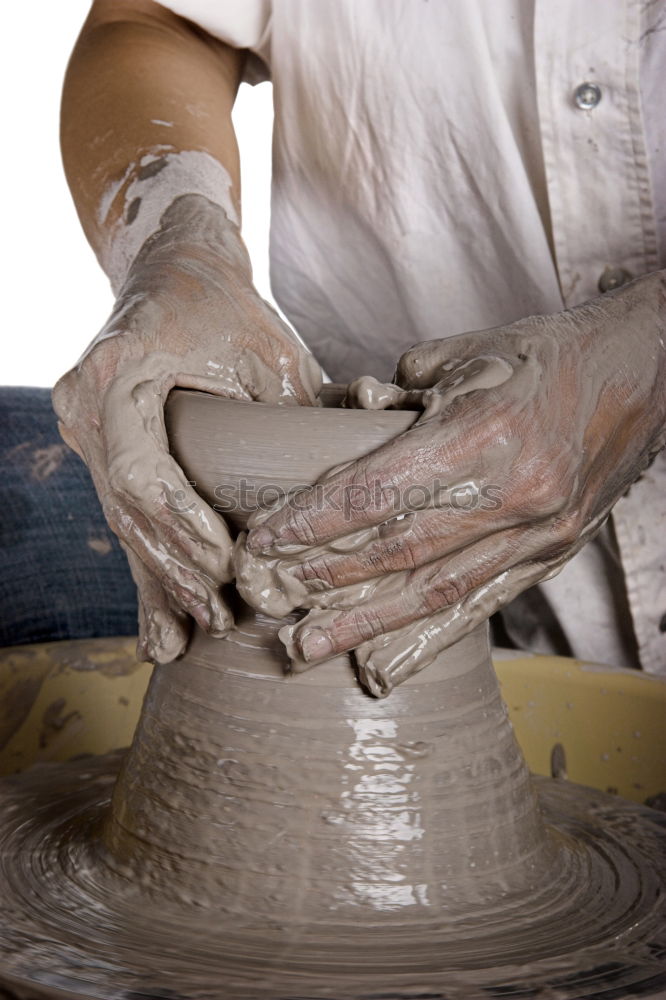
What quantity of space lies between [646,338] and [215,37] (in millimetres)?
870

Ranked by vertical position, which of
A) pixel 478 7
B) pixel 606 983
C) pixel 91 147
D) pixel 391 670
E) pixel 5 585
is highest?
pixel 478 7

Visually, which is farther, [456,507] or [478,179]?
[478,179]

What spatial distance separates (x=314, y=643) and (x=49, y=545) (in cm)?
108

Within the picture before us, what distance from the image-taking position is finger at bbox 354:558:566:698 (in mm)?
803

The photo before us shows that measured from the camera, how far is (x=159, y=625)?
87 cm

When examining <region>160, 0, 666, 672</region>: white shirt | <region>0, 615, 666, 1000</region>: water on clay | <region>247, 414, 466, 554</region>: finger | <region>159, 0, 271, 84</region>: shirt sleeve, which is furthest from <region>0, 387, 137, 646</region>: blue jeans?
<region>247, 414, 466, 554</region>: finger

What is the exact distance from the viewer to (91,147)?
1312mm

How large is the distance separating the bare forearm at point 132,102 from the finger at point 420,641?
571mm

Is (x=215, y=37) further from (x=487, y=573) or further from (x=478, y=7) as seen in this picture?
(x=487, y=573)

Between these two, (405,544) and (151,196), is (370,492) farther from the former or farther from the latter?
(151,196)

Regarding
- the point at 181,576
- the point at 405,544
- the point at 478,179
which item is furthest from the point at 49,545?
the point at 405,544

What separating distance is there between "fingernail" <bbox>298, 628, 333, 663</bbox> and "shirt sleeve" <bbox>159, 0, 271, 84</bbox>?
966 millimetres

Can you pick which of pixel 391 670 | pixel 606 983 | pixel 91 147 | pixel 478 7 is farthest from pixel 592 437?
pixel 91 147

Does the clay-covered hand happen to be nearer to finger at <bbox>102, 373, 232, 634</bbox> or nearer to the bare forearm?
finger at <bbox>102, 373, 232, 634</bbox>
